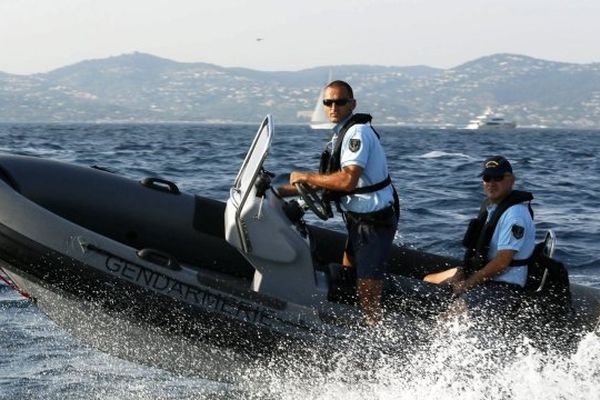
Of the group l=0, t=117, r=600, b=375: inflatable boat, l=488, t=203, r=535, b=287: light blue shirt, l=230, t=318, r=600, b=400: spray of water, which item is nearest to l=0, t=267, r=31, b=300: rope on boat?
l=0, t=117, r=600, b=375: inflatable boat

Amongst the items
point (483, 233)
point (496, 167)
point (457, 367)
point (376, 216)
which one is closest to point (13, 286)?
point (376, 216)

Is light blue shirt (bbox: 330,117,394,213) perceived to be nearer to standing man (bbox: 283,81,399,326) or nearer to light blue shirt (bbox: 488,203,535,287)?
standing man (bbox: 283,81,399,326)

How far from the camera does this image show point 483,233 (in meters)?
5.36

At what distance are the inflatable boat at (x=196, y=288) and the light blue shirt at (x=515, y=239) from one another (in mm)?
219

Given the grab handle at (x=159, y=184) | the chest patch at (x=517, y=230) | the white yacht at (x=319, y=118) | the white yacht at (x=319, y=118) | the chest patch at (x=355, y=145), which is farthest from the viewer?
the white yacht at (x=319, y=118)

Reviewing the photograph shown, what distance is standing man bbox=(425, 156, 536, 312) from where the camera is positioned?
522 cm

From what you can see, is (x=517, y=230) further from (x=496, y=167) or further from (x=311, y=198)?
(x=311, y=198)

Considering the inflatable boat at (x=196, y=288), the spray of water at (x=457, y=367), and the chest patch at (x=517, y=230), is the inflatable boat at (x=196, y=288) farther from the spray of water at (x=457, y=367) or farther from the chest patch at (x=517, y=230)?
the chest patch at (x=517, y=230)

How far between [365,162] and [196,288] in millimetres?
1118

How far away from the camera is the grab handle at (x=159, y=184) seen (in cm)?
634

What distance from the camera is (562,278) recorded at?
5410 mm

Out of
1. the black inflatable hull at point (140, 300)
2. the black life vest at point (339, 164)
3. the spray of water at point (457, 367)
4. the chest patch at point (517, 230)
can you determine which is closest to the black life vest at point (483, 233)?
the chest patch at point (517, 230)

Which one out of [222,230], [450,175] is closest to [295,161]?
[450,175]

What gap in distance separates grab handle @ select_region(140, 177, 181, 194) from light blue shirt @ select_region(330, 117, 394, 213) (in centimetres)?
151
